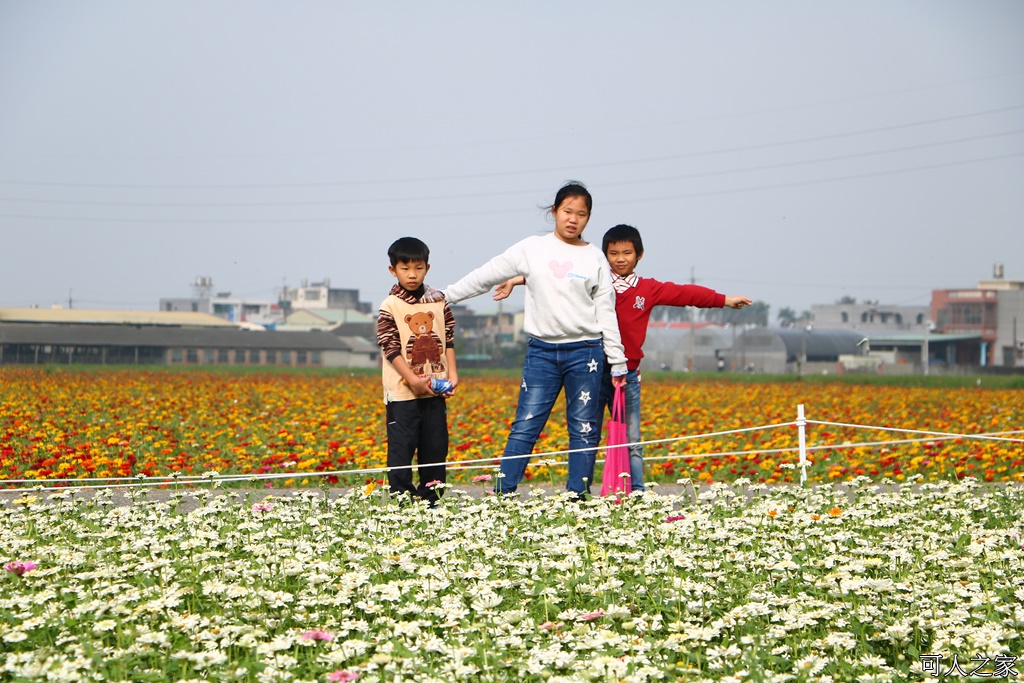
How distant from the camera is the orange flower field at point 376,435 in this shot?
28.2 ft

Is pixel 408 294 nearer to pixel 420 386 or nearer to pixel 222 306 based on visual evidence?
pixel 420 386

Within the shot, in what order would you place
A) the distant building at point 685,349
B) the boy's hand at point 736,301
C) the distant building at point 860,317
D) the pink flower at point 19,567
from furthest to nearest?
the distant building at point 860,317, the distant building at point 685,349, the boy's hand at point 736,301, the pink flower at point 19,567

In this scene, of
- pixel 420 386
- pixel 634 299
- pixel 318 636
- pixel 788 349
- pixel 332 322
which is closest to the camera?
pixel 318 636

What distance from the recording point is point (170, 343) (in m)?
69.4

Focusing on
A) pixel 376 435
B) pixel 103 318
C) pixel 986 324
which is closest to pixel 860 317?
pixel 986 324

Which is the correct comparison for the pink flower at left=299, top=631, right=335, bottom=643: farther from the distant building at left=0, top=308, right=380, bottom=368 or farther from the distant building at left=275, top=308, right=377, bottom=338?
the distant building at left=275, top=308, right=377, bottom=338

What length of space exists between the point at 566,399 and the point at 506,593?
2.27 m

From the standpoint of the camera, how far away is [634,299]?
671 cm

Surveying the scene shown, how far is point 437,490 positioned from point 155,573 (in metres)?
1.99

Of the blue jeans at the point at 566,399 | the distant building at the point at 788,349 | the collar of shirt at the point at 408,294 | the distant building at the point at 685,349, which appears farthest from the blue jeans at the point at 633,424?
the distant building at the point at 685,349

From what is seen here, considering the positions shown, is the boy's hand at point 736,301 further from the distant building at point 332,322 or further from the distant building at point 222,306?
the distant building at point 222,306

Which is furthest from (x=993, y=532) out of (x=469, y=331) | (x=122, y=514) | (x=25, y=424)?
(x=469, y=331)

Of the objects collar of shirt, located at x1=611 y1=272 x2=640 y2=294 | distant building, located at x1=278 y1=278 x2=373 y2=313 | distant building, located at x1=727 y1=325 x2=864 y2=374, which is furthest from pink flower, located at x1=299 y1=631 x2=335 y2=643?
distant building, located at x1=278 y1=278 x2=373 y2=313

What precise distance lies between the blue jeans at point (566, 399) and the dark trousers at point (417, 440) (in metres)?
0.37
